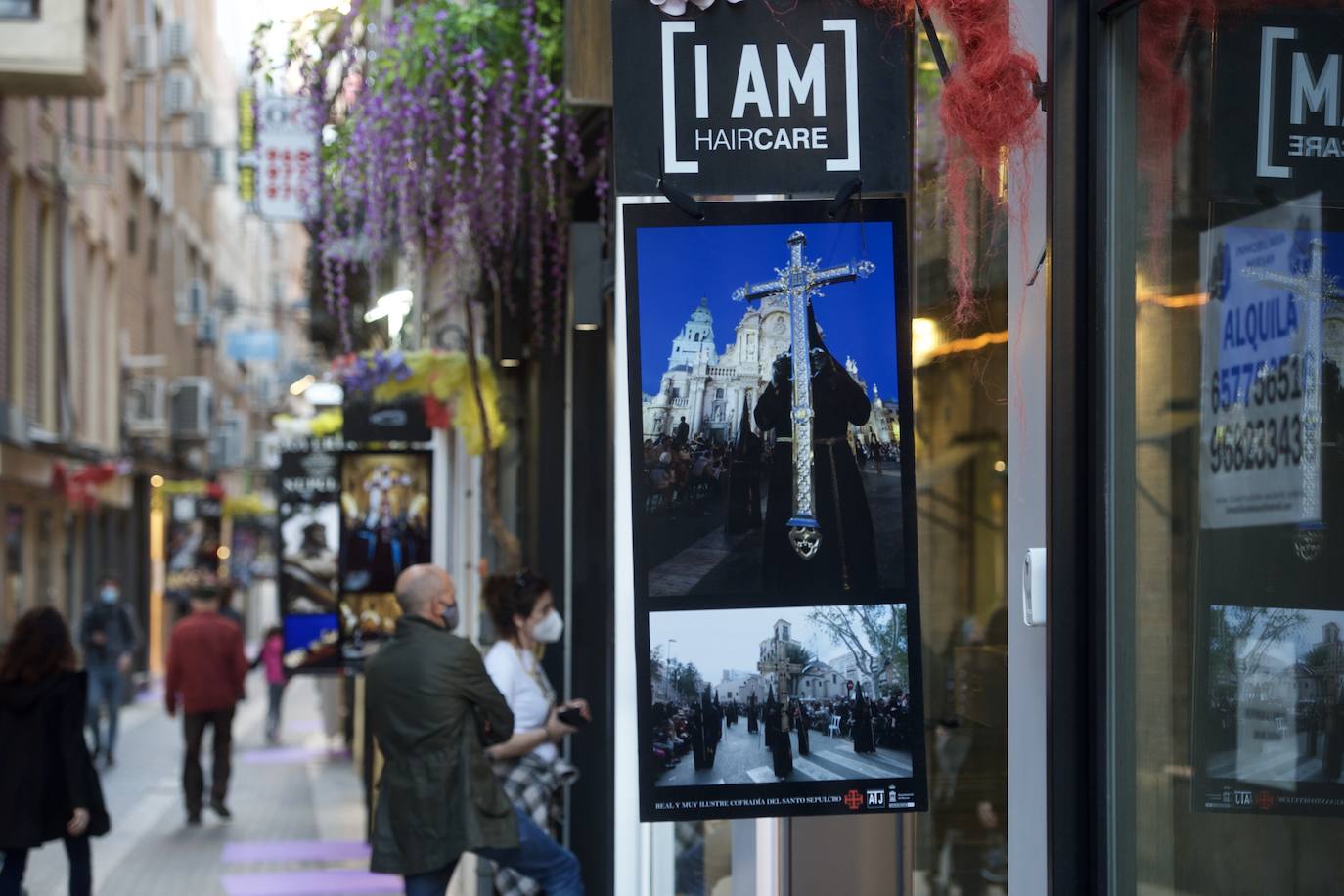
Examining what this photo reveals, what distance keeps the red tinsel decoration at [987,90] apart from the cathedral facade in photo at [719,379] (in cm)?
50

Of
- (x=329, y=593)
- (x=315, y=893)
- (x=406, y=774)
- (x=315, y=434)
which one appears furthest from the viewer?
(x=315, y=434)

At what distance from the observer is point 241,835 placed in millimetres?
14602

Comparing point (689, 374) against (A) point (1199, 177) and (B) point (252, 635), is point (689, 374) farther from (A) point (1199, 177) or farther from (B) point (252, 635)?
(B) point (252, 635)

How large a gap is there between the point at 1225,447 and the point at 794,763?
3.95 feet

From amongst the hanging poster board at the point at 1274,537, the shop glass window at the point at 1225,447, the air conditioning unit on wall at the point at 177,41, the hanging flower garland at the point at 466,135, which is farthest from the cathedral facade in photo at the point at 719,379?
the air conditioning unit on wall at the point at 177,41

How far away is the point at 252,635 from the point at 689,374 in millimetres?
58718

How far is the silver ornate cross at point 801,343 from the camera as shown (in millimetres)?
4047

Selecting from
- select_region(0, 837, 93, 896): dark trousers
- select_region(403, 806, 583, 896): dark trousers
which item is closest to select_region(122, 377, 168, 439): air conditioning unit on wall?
select_region(0, 837, 93, 896): dark trousers

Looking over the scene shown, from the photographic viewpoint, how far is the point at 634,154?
13.6ft

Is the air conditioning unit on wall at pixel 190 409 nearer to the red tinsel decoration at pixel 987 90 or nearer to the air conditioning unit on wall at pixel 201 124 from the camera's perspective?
the air conditioning unit on wall at pixel 201 124

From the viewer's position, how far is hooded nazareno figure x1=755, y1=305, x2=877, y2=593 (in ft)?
13.3

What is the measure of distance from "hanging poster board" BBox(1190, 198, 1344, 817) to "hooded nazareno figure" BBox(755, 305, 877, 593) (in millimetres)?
797

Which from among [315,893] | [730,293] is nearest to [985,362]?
[730,293]

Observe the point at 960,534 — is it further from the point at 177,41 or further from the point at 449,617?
the point at 177,41
